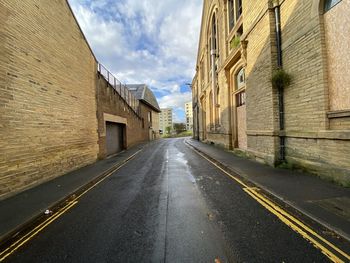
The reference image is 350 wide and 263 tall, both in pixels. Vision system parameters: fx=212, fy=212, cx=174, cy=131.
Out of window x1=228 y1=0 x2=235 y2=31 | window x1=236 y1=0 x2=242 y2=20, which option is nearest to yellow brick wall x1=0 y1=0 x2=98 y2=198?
window x1=236 y1=0 x2=242 y2=20

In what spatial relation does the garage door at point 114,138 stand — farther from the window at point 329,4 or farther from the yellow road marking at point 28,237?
the window at point 329,4

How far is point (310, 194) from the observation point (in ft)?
16.8

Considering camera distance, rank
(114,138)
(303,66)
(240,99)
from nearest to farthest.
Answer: (303,66) → (240,99) → (114,138)

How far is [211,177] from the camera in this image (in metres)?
7.79

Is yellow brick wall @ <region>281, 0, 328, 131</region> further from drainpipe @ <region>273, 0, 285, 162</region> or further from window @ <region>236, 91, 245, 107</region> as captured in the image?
window @ <region>236, 91, 245, 107</region>

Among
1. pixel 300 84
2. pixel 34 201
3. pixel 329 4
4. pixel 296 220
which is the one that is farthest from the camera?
pixel 300 84

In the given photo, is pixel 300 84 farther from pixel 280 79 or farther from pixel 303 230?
pixel 303 230

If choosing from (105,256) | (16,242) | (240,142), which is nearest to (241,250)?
(105,256)

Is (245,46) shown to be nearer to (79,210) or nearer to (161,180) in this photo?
(161,180)

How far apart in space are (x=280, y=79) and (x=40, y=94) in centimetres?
907

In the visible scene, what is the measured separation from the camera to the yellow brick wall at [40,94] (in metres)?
6.14

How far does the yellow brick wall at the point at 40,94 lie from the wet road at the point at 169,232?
8.67 feet

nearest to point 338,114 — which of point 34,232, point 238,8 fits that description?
point 34,232

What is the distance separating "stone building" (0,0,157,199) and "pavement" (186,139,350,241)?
280 inches
